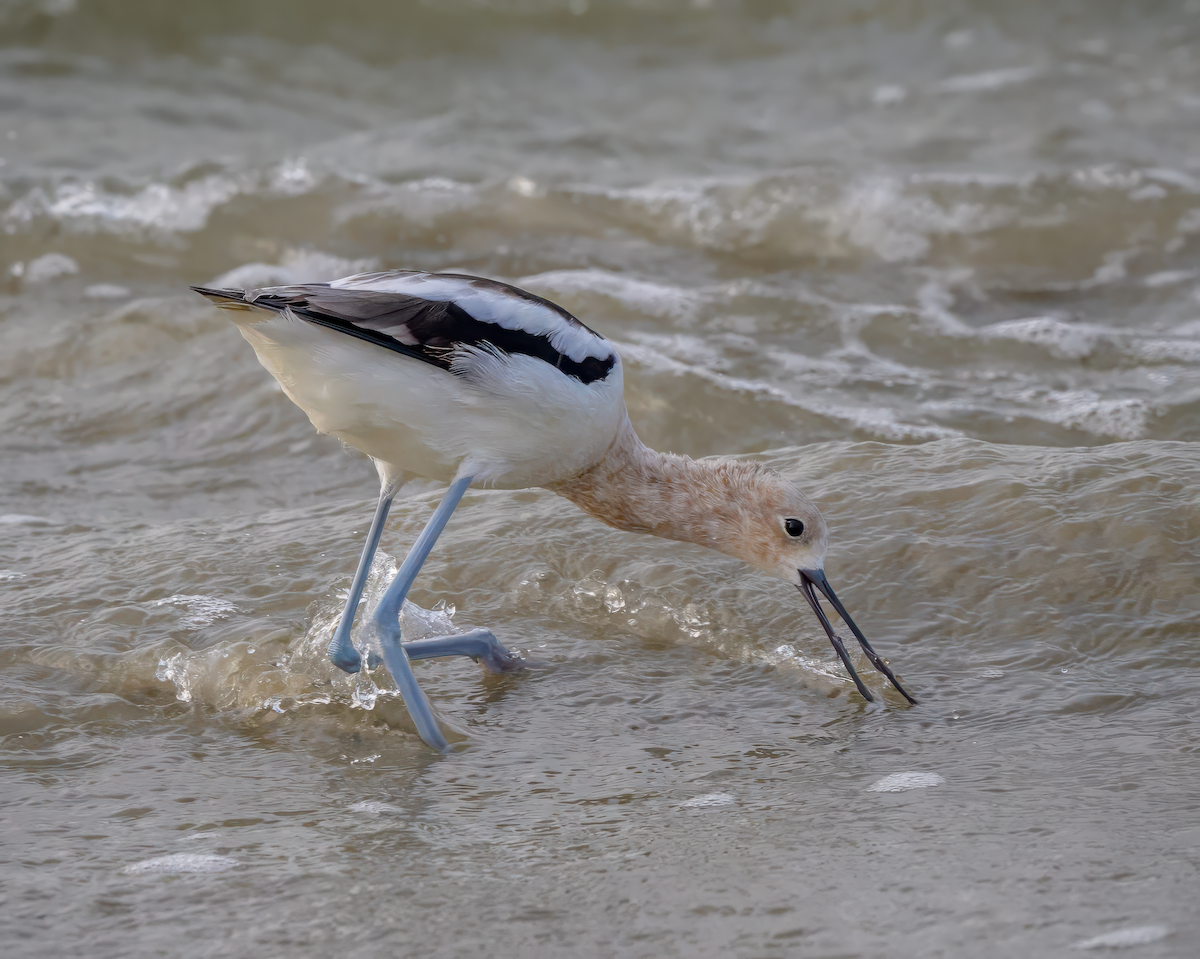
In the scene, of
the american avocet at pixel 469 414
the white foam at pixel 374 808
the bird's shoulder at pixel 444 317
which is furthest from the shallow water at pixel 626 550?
the bird's shoulder at pixel 444 317

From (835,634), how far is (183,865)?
2.11m

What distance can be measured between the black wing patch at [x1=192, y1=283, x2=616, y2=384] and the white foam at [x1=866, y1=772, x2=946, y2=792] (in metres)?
1.51

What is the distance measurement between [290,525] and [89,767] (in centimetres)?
186

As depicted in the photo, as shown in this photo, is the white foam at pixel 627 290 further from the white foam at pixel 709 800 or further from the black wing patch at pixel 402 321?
the white foam at pixel 709 800

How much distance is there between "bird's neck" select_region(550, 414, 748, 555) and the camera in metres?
4.43

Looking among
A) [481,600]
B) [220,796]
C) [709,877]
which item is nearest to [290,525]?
[481,600]

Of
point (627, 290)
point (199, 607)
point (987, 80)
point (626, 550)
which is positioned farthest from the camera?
point (987, 80)

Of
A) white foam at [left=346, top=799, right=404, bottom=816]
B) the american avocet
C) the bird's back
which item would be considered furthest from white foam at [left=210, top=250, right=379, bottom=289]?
white foam at [left=346, top=799, right=404, bottom=816]

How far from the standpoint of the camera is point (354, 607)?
4.29 m


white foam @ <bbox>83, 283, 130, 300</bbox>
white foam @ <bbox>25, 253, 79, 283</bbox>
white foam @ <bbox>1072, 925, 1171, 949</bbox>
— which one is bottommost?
white foam @ <bbox>1072, 925, 1171, 949</bbox>

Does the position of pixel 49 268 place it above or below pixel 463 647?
above

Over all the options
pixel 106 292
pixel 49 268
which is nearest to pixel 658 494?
pixel 106 292

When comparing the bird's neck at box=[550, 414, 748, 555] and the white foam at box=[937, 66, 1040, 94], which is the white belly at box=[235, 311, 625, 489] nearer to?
the bird's neck at box=[550, 414, 748, 555]

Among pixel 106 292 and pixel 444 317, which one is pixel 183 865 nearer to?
Result: pixel 444 317
